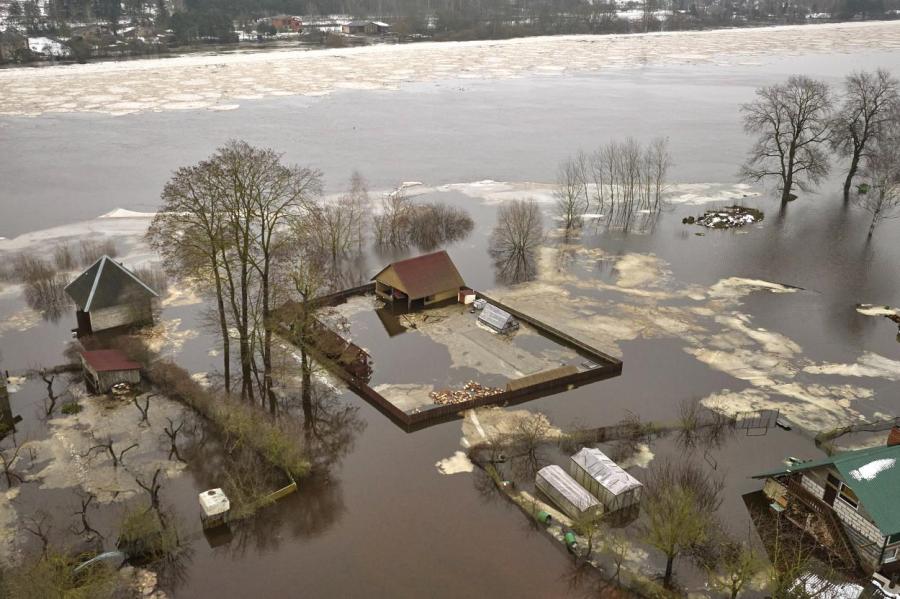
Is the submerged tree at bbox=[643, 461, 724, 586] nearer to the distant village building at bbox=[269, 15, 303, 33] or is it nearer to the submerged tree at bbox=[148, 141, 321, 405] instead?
the submerged tree at bbox=[148, 141, 321, 405]

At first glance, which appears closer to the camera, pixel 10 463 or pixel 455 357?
pixel 10 463

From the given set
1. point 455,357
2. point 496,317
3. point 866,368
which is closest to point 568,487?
point 455,357

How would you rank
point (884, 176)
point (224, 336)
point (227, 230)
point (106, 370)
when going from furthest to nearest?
1. point (884, 176)
2. point (227, 230)
3. point (224, 336)
4. point (106, 370)

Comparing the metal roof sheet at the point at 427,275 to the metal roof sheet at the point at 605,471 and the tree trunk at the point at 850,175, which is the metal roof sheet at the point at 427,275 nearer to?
the metal roof sheet at the point at 605,471

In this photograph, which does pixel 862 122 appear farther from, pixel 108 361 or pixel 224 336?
pixel 108 361

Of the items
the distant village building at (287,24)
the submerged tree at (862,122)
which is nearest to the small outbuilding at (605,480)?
the submerged tree at (862,122)

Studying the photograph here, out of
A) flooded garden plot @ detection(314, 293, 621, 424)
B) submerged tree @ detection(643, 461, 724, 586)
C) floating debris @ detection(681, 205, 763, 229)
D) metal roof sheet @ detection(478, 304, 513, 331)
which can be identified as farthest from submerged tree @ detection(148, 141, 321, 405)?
floating debris @ detection(681, 205, 763, 229)

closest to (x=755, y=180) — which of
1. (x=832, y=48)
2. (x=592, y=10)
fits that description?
(x=832, y=48)
